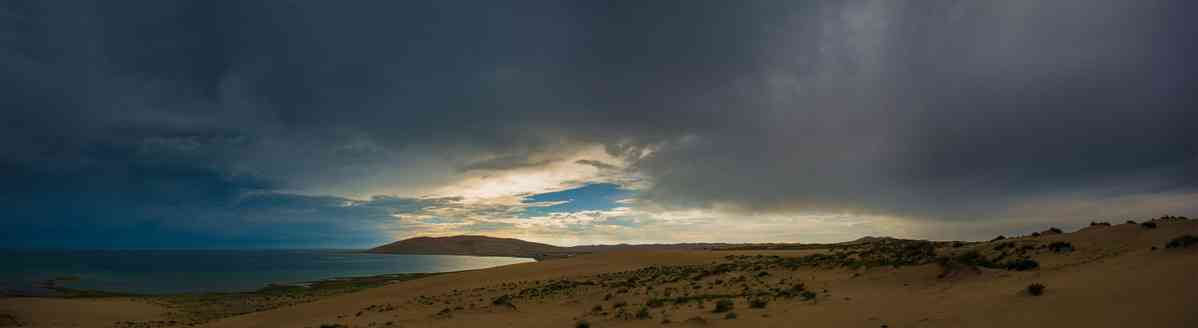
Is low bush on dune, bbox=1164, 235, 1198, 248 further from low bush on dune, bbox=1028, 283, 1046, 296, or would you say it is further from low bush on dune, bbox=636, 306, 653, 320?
low bush on dune, bbox=636, 306, 653, 320

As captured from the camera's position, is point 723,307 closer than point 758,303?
Yes

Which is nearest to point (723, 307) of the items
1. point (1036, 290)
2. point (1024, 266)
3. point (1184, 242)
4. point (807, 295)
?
point (807, 295)

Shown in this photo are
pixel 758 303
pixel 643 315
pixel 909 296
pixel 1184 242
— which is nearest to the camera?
pixel 1184 242

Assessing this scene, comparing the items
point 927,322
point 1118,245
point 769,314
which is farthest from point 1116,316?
point 1118,245

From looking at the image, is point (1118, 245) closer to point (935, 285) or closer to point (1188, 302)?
point (935, 285)

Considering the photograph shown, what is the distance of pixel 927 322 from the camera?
31.1 feet

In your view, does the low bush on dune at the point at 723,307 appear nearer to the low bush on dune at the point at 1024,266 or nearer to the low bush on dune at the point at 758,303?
the low bush on dune at the point at 758,303

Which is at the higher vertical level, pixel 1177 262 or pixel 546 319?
pixel 1177 262

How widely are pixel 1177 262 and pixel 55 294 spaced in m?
78.9

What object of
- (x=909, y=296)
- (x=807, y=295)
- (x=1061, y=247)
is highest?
(x=1061, y=247)

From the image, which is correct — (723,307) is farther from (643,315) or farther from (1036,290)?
(1036,290)

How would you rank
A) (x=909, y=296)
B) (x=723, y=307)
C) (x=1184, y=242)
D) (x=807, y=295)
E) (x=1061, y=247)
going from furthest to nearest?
(x=1061, y=247)
(x=807, y=295)
(x=723, y=307)
(x=909, y=296)
(x=1184, y=242)

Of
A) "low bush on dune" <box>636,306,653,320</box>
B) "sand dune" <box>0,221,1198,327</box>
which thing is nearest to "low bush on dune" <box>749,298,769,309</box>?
"sand dune" <box>0,221,1198,327</box>

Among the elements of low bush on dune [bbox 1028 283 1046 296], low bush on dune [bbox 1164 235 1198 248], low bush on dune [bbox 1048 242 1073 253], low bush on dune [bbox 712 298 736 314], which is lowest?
low bush on dune [bbox 712 298 736 314]
